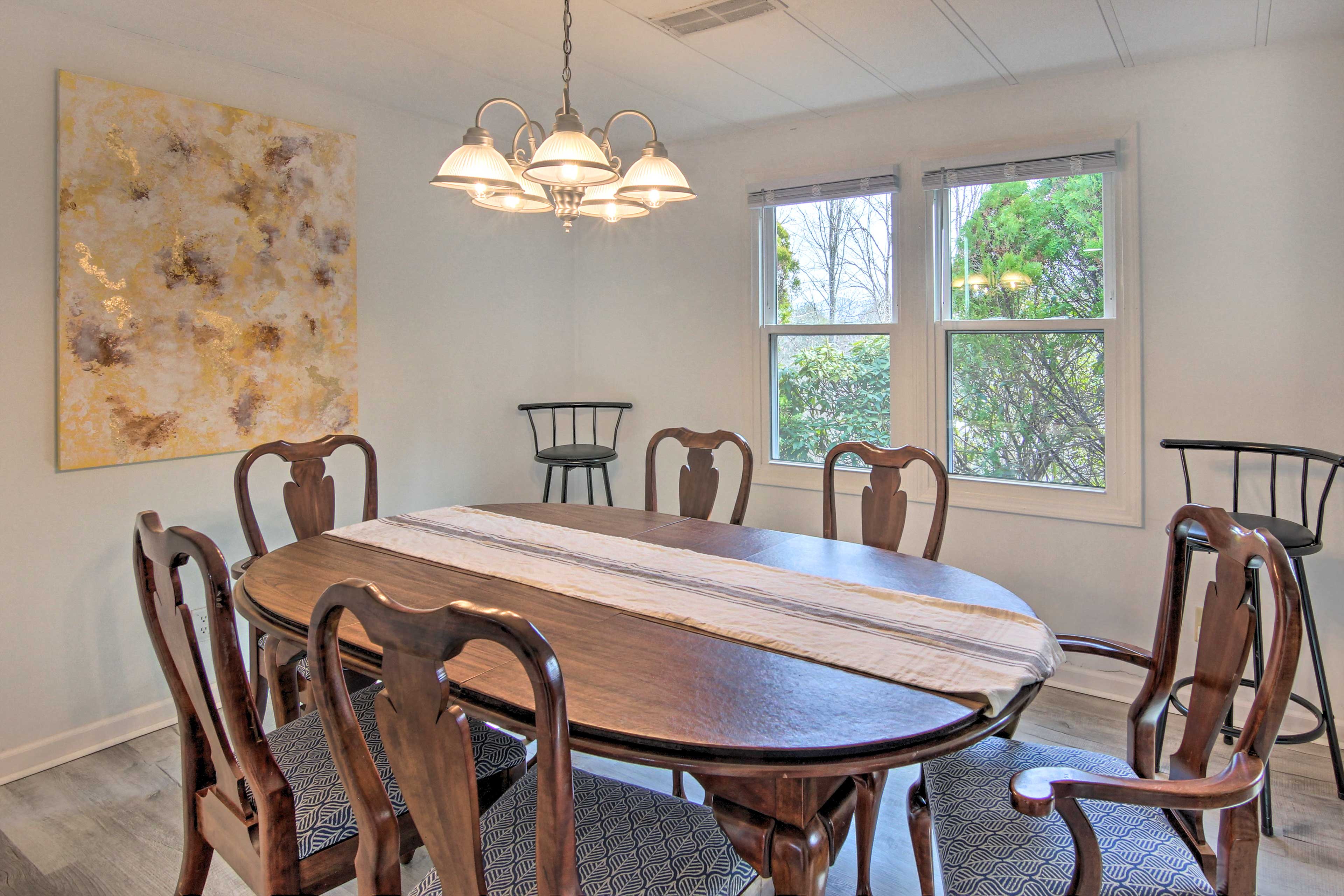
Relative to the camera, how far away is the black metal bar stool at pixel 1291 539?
228 centimetres

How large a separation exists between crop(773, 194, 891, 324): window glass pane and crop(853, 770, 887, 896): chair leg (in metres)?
2.22

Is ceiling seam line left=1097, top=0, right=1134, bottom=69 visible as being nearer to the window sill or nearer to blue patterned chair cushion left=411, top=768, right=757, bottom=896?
the window sill

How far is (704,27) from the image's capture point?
257 centimetres

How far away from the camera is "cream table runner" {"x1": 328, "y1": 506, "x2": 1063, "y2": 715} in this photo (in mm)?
1466

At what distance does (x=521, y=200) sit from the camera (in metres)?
2.15

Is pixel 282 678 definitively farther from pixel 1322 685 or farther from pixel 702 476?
pixel 1322 685

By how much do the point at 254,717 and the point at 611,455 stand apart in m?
2.56

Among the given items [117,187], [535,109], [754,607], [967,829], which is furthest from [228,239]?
[967,829]

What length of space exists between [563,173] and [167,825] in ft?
6.61

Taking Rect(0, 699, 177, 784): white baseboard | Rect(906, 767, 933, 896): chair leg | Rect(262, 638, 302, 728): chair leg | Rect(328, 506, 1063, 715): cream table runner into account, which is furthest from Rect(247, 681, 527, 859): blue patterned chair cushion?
Rect(0, 699, 177, 784): white baseboard

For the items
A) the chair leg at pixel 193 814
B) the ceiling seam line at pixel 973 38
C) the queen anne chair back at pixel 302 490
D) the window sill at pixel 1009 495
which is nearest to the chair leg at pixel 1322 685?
the window sill at pixel 1009 495

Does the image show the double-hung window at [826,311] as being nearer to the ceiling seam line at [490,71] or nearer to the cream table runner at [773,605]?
the ceiling seam line at [490,71]

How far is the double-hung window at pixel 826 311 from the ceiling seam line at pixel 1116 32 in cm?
88

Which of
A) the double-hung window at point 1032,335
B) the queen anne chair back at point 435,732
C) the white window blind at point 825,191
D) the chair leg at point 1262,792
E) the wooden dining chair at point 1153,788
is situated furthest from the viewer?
the white window blind at point 825,191
